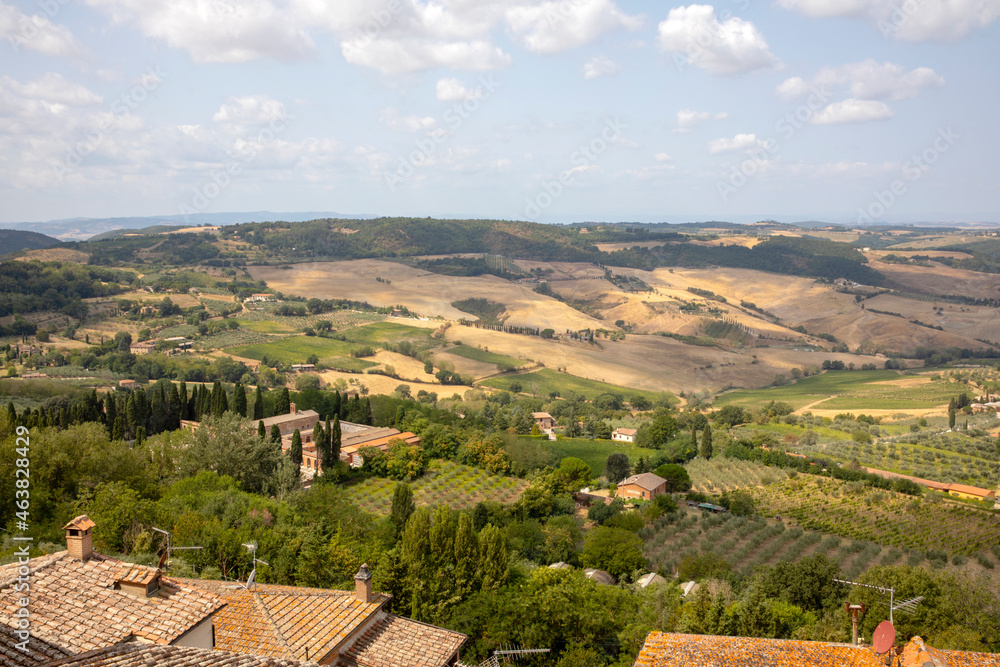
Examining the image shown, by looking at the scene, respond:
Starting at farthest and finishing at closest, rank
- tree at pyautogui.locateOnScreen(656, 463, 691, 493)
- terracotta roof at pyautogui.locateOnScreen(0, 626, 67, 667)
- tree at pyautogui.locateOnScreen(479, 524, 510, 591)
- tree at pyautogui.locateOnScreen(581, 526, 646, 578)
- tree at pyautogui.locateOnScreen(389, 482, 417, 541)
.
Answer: tree at pyautogui.locateOnScreen(656, 463, 691, 493), tree at pyautogui.locateOnScreen(389, 482, 417, 541), tree at pyautogui.locateOnScreen(581, 526, 646, 578), tree at pyautogui.locateOnScreen(479, 524, 510, 591), terracotta roof at pyautogui.locateOnScreen(0, 626, 67, 667)

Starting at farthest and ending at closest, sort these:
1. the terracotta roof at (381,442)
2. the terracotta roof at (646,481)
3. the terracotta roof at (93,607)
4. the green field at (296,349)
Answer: the green field at (296,349), the terracotta roof at (646,481), the terracotta roof at (381,442), the terracotta roof at (93,607)

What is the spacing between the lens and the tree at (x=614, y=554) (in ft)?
100

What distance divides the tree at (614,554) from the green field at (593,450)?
66.5 feet

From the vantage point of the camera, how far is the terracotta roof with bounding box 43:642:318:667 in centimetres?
662

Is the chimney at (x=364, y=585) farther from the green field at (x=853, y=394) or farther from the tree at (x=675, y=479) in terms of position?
the green field at (x=853, y=394)

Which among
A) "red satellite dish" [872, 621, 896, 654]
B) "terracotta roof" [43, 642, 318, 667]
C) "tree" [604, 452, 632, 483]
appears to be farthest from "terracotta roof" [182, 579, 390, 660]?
"tree" [604, 452, 632, 483]

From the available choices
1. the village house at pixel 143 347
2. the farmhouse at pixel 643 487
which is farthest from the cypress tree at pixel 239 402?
the village house at pixel 143 347

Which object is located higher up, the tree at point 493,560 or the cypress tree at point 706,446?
the tree at point 493,560

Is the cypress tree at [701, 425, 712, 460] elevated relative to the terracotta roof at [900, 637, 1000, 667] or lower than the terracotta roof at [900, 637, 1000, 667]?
lower

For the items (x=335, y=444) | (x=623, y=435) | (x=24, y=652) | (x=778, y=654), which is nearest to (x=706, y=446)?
(x=623, y=435)

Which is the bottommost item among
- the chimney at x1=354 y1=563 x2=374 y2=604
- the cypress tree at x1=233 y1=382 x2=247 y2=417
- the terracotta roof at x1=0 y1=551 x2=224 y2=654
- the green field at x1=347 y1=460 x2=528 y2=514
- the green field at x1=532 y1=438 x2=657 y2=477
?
the green field at x1=532 y1=438 x2=657 y2=477

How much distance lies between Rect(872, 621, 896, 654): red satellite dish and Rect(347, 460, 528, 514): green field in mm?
29166

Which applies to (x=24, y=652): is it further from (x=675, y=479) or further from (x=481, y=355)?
(x=481, y=355)

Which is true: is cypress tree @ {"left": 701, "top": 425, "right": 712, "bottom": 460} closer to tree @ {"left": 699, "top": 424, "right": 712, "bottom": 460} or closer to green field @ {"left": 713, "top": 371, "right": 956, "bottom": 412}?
tree @ {"left": 699, "top": 424, "right": 712, "bottom": 460}
